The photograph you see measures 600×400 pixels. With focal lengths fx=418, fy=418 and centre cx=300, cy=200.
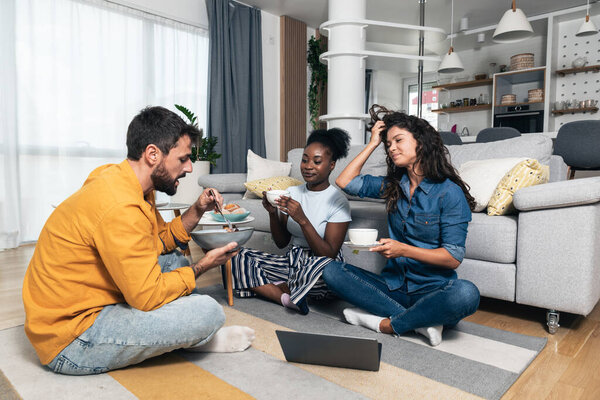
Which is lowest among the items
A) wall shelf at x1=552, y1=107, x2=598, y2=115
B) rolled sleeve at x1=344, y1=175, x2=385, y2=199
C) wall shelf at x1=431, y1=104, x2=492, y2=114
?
rolled sleeve at x1=344, y1=175, x2=385, y2=199

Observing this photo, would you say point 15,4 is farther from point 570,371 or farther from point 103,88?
point 570,371

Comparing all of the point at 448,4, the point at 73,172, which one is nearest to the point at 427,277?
the point at 73,172

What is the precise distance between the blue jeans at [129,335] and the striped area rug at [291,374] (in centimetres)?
6

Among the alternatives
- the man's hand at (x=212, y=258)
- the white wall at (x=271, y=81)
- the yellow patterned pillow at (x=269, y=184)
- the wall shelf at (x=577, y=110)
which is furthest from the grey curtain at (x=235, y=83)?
the wall shelf at (x=577, y=110)

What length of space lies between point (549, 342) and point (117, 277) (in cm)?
154

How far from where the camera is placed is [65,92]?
3688 millimetres

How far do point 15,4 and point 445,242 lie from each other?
3798mm

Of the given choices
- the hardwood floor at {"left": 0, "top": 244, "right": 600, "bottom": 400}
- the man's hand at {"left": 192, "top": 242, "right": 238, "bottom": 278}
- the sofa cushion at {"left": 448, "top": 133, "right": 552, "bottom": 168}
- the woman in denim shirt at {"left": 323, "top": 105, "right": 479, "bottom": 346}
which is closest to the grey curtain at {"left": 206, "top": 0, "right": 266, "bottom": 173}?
the hardwood floor at {"left": 0, "top": 244, "right": 600, "bottom": 400}

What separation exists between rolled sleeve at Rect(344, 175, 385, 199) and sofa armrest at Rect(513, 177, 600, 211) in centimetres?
57

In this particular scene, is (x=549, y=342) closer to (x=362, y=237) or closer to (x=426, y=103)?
(x=362, y=237)

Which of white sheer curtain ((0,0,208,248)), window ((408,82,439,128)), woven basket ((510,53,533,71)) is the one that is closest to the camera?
white sheer curtain ((0,0,208,248))

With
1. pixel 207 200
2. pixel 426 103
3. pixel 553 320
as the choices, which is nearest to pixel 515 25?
pixel 553 320

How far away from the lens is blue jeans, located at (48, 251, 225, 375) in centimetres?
118

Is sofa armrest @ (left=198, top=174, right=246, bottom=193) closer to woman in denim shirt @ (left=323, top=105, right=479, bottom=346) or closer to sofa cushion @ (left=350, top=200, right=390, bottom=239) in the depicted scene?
sofa cushion @ (left=350, top=200, right=390, bottom=239)
